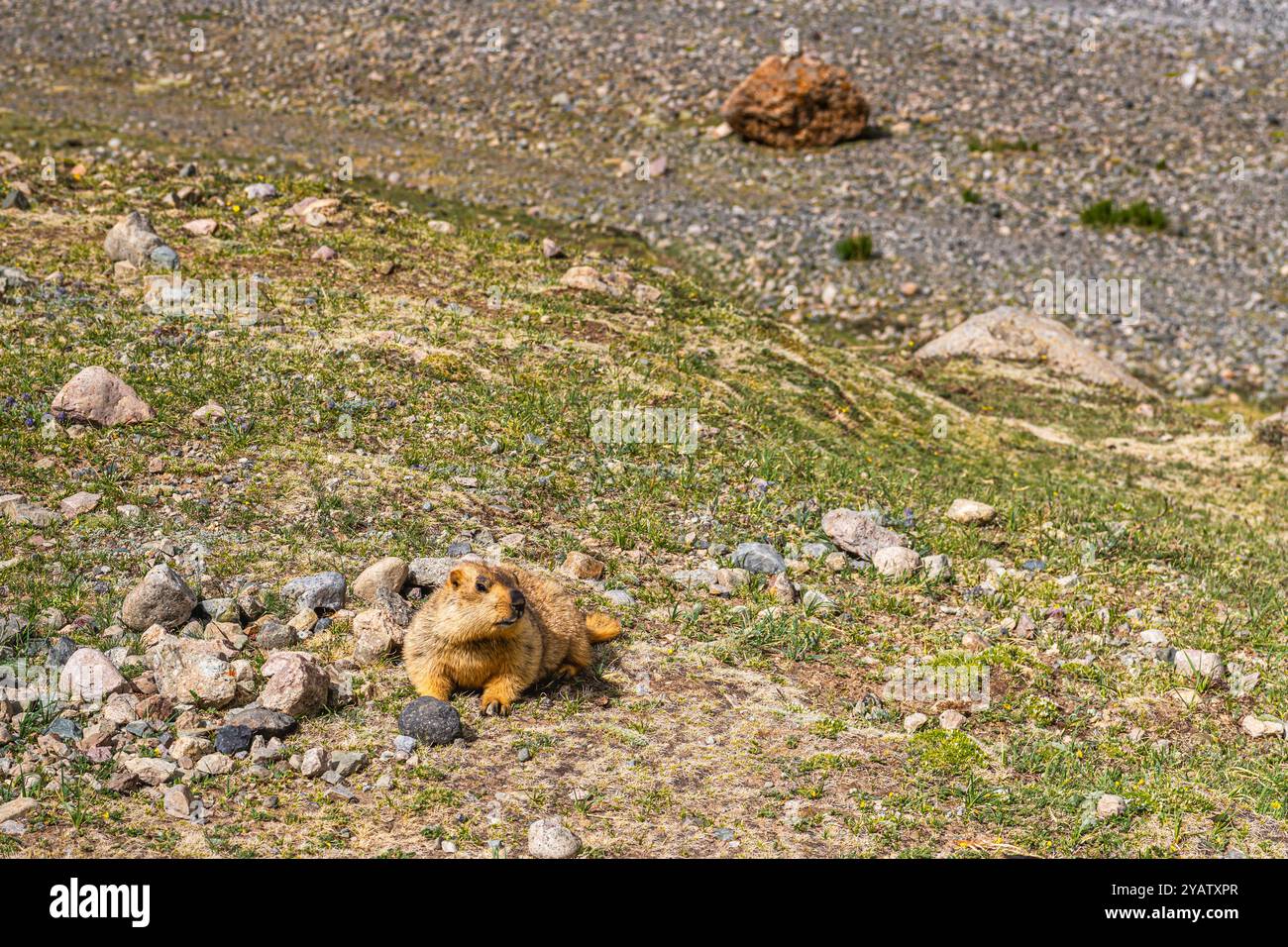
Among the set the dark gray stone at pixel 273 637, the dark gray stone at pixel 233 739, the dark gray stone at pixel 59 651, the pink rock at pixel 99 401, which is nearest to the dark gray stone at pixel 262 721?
the dark gray stone at pixel 233 739

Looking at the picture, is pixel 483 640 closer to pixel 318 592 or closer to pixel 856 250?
pixel 318 592

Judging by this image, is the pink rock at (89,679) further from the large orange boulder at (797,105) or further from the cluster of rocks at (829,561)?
the large orange boulder at (797,105)

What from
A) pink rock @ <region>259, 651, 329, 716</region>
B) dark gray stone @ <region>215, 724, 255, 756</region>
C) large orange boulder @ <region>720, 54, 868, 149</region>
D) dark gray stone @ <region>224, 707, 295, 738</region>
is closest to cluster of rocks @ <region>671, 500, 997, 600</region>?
pink rock @ <region>259, 651, 329, 716</region>

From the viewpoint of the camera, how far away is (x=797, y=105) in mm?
28578

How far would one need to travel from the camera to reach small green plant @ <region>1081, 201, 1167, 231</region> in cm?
2664

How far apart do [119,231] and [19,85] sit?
18627mm

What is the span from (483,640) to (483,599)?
30 cm

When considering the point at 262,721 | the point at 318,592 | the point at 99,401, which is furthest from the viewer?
the point at 99,401

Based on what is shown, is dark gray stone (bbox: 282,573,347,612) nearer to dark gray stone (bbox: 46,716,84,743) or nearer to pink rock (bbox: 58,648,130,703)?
pink rock (bbox: 58,648,130,703)

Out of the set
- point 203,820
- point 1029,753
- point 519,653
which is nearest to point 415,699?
point 519,653

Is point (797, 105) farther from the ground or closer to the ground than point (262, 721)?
farther from the ground

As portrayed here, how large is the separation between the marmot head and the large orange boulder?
2382 cm

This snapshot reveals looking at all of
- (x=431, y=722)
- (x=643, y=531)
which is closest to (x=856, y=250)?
(x=643, y=531)

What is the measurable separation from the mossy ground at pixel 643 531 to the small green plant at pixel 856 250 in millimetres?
6459
